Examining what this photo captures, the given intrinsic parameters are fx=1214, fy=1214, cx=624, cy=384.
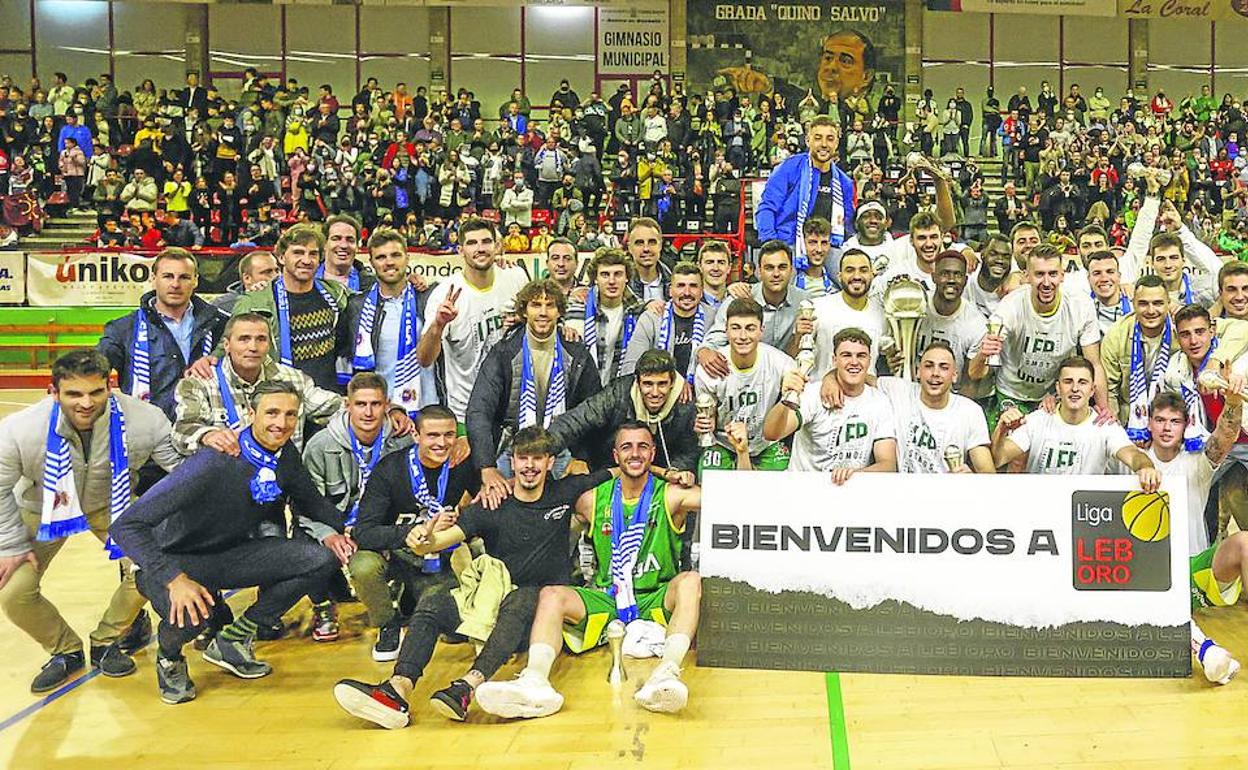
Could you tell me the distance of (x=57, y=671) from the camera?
6016mm

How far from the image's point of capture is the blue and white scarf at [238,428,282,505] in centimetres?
602

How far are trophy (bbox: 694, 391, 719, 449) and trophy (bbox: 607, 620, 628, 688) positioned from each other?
49.5 inches

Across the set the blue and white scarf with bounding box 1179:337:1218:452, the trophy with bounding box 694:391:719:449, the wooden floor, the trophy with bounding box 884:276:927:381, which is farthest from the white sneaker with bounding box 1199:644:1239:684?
the trophy with bounding box 694:391:719:449

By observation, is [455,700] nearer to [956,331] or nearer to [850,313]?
[850,313]

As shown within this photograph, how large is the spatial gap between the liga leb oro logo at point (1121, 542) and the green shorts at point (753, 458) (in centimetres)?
178

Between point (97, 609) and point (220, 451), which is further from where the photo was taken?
point (97, 609)

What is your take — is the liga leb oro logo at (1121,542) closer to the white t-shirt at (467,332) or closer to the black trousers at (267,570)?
the white t-shirt at (467,332)

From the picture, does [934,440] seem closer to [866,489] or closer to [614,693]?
[866,489]

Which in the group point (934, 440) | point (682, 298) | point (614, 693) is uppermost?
point (682, 298)

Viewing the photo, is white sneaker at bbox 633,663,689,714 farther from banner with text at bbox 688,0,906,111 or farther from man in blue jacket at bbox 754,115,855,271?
banner with text at bbox 688,0,906,111

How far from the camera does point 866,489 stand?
616 cm

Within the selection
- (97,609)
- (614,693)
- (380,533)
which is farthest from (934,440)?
(97,609)

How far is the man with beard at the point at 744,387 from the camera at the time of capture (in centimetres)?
696

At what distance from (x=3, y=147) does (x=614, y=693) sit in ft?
66.5
